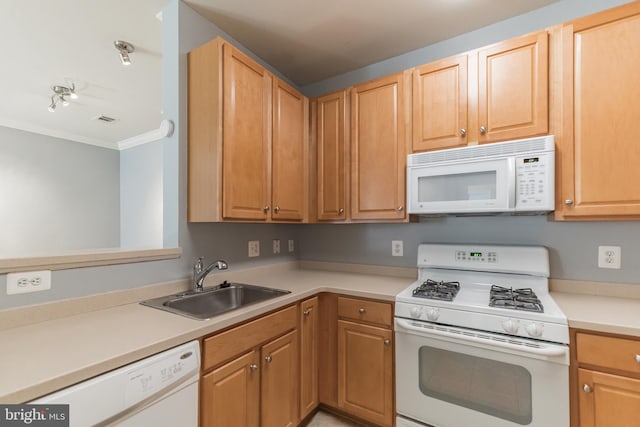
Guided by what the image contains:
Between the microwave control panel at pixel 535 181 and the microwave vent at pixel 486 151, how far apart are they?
0.15 ft

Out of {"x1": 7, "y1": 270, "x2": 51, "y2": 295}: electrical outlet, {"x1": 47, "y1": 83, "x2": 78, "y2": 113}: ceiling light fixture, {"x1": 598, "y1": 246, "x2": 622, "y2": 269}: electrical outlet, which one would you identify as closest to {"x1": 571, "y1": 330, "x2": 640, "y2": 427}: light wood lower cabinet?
{"x1": 598, "y1": 246, "x2": 622, "y2": 269}: electrical outlet

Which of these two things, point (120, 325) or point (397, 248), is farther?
point (397, 248)

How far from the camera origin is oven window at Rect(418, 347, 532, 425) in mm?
1326

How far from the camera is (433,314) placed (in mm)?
1478

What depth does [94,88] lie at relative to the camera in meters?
2.89

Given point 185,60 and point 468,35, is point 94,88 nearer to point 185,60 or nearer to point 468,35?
point 185,60

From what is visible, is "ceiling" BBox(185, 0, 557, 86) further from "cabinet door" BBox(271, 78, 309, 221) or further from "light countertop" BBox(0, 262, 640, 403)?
"light countertop" BBox(0, 262, 640, 403)

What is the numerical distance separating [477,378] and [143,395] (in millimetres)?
1459

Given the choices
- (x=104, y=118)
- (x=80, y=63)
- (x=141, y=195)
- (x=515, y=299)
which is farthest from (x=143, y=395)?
(x=141, y=195)

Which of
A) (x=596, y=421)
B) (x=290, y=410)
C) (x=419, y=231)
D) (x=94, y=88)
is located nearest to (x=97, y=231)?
(x=94, y=88)

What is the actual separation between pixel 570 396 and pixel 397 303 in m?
0.80

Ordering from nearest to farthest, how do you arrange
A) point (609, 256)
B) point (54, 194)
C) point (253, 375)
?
point (253, 375), point (609, 256), point (54, 194)

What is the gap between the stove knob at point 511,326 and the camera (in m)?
1.29

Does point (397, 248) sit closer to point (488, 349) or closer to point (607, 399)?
point (488, 349)
